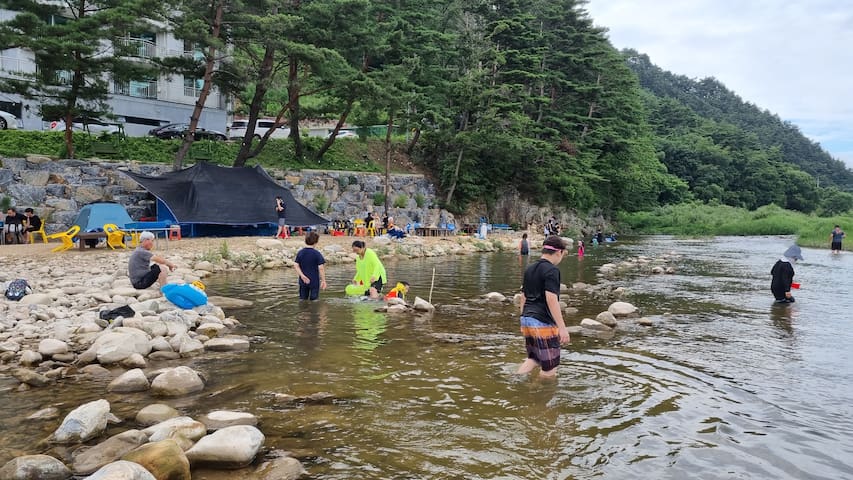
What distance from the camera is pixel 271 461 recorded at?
4.51 m

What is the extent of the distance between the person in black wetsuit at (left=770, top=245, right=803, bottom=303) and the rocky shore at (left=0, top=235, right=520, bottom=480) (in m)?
11.6

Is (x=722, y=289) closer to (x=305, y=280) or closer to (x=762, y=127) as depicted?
(x=305, y=280)

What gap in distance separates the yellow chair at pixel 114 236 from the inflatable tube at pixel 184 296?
365 inches

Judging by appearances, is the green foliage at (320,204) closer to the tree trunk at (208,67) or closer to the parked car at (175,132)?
the tree trunk at (208,67)

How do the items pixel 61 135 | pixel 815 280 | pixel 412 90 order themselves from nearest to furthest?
1. pixel 815 280
2. pixel 61 135
3. pixel 412 90

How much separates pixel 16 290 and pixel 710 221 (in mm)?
57309

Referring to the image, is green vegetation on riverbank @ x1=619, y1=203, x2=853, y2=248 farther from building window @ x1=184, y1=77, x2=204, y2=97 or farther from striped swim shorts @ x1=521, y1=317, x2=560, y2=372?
striped swim shorts @ x1=521, y1=317, x2=560, y2=372

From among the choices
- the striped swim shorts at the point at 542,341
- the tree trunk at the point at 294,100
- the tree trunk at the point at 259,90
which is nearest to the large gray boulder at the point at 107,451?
the striped swim shorts at the point at 542,341

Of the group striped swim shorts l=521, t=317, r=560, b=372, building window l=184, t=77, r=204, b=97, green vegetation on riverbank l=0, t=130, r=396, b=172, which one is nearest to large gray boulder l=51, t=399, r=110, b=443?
striped swim shorts l=521, t=317, r=560, b=372

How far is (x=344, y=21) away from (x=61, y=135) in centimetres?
1340

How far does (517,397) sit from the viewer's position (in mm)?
6211

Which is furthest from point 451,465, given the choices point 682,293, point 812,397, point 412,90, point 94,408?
point 412,90

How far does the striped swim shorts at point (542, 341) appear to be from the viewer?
652 cm

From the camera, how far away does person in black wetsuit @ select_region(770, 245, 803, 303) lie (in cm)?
1270
